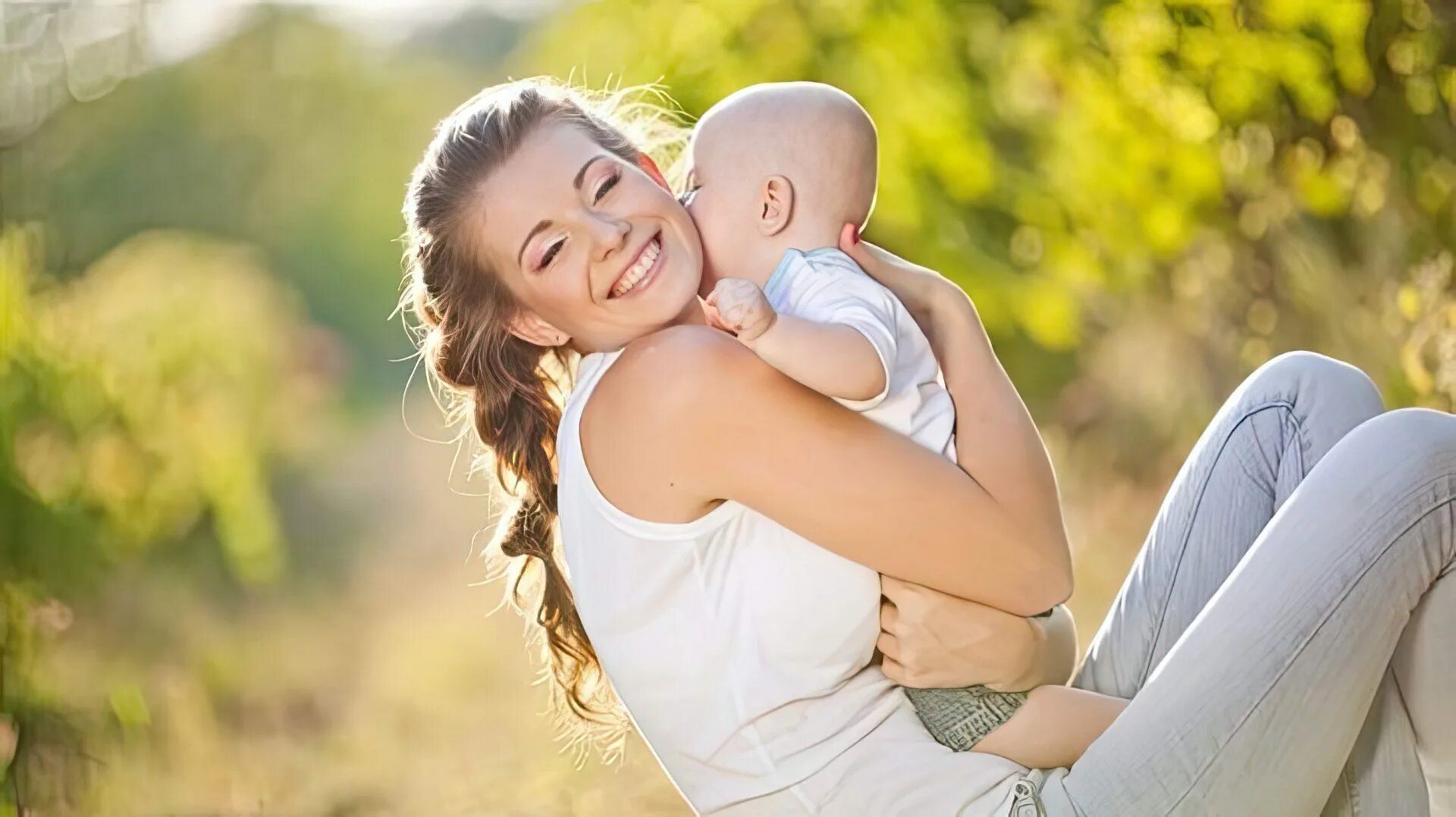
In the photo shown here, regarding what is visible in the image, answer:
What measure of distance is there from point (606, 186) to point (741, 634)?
53 cm

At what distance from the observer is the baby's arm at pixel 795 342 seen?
1.36m

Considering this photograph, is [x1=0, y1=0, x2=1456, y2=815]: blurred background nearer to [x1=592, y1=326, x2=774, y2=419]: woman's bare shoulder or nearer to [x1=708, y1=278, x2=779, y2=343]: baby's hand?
[x1=592, y1=326, x2=774, y2=419]: woman's bare shoulder

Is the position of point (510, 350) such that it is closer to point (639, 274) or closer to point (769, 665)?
point (639, 274)

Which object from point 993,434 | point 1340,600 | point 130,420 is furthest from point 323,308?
point 1340,600

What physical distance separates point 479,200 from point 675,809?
7.10 feet

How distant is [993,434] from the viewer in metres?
1.60

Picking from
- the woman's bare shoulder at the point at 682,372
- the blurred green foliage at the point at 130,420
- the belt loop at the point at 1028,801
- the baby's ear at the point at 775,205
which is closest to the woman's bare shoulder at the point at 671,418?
the woman's bare shoulder at the point at 682,372

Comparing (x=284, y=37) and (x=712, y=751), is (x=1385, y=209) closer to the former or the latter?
(x=284, y=37)

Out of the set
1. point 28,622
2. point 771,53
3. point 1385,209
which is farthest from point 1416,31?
point 28,622

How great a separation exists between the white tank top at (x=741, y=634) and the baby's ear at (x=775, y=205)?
325 millimetres

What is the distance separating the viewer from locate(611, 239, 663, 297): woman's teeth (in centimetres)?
157

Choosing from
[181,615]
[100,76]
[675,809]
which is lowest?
[675,809]

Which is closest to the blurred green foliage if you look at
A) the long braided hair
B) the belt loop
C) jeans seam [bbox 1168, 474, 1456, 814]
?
the long braided hair

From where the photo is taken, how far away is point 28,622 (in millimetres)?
3623
